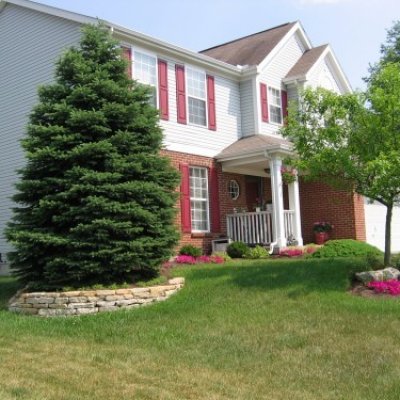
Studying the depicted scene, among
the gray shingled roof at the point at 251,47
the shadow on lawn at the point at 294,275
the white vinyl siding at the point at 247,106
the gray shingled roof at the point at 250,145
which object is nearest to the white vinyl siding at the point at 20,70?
the gray shingled roof at the point at 250,145

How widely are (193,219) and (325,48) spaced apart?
8782 millimetres

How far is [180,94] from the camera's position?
50.4ft

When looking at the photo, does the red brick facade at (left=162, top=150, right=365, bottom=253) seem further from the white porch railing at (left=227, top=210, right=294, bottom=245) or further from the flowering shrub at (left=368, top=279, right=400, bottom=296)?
the flowering shrub at (left=368, top=279, right=400, bottom=296)

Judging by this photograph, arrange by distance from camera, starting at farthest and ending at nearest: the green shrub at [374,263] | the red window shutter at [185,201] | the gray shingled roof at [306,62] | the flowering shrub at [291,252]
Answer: the gray shingled roof at [306,62]
the red window shutter at [185,201]
the flowering shrub at [291,252]
the green shrub at [374,263]

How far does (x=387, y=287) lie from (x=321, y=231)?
8459 mm

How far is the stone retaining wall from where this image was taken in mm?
8898

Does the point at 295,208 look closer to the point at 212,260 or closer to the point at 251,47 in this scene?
the point at 212,260

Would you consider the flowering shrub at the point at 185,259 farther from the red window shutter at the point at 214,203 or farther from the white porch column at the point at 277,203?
the white porch column at the point at 277,203

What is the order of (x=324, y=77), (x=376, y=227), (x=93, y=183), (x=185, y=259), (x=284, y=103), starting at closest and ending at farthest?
(x=93, y=183) < (x=185, y=259) < (x=376, y=227) < (x=284, y=103) < (x=324, y=77)

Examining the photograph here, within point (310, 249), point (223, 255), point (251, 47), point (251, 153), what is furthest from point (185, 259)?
point (251, 47)

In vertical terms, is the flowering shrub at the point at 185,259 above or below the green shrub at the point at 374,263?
above

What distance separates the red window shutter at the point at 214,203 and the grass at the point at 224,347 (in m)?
5.85

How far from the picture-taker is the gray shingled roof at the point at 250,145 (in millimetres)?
15453

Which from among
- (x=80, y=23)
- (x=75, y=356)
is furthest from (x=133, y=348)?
(x=80, y=23)
